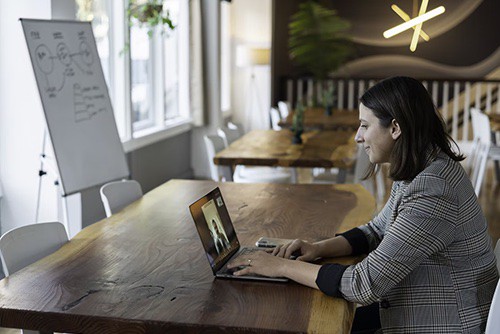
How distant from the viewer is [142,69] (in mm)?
7207

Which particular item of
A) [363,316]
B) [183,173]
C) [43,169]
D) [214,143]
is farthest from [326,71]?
[363,316]

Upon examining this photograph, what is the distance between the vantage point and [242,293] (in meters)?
2.14

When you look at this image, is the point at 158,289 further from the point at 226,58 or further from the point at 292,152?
the point at 226,58

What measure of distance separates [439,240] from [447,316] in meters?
0.23

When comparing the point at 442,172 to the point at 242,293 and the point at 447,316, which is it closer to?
the point at 447,316

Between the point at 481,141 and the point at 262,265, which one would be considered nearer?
the point at 262,265

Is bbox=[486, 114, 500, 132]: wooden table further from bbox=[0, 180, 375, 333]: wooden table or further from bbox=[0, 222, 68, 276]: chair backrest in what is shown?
bbox=[0, 222, 68, 276]: chair backrest

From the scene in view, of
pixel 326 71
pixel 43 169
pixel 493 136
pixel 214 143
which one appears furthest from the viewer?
pixel 326 71

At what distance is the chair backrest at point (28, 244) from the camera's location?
8.52ft

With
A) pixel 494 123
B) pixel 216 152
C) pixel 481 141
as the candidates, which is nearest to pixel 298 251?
pixel 216 152

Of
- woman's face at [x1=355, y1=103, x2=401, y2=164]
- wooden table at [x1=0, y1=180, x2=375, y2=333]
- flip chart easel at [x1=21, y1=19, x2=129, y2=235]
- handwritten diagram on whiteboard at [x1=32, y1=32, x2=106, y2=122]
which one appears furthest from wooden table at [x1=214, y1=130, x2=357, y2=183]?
woman's face at [x1=355, y1=103, x2=401, y2=164]

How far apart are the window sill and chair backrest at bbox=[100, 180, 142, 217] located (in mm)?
2723

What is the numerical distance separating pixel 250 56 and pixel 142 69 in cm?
321

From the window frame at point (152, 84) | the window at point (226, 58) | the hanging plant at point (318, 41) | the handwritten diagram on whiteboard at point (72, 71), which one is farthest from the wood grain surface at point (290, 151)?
the window at point (226, 58)
